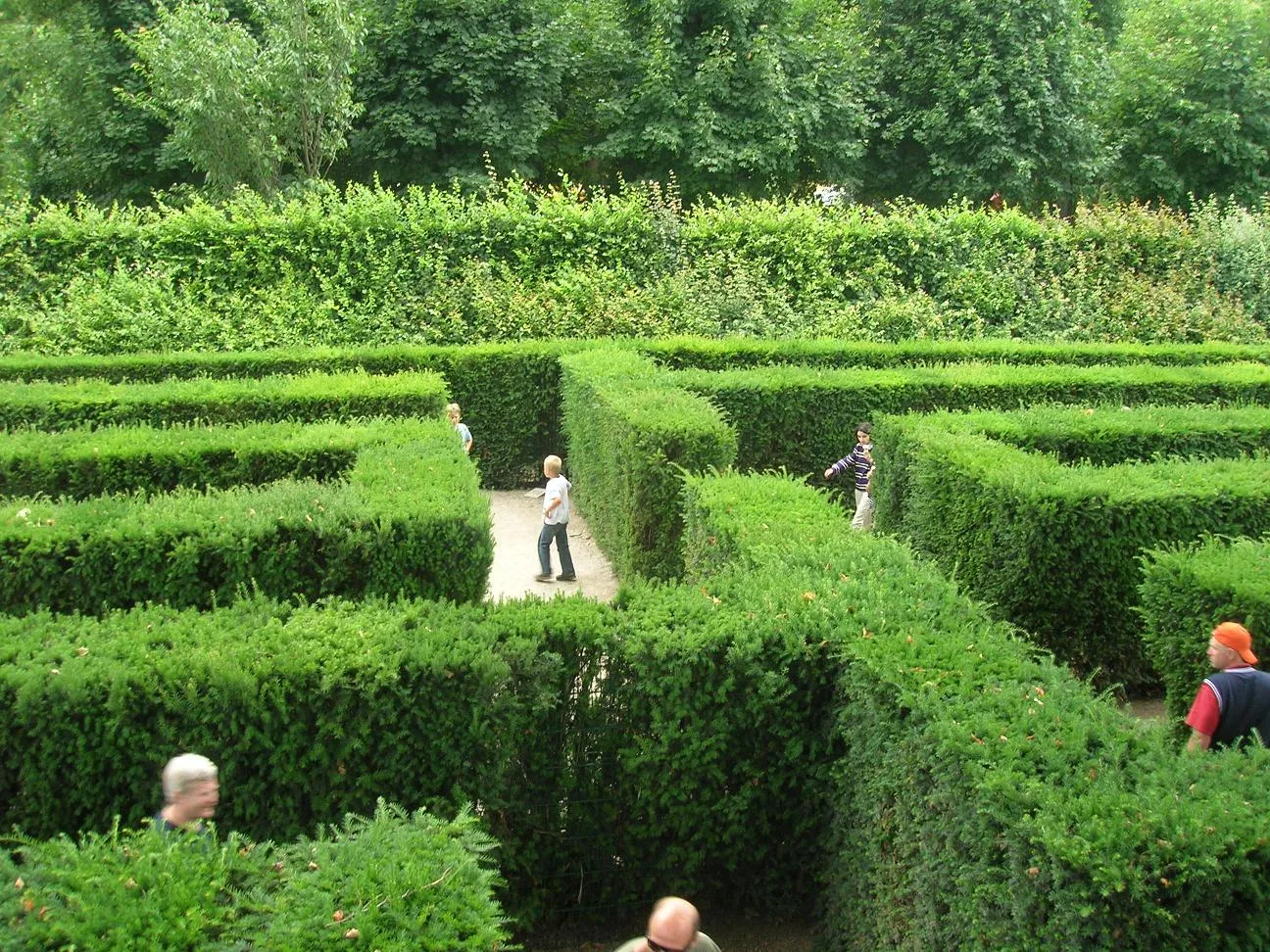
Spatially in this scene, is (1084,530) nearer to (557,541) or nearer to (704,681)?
(704,681)

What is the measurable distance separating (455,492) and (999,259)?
15201 mm

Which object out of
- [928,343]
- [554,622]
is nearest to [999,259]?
[928,343]

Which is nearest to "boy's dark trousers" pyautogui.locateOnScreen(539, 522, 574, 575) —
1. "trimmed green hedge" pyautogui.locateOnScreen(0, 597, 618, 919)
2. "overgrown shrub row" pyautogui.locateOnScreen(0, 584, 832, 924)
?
"overgrown shrub row" pyautogui.locateOnScreen(0, 584, 832, 924)

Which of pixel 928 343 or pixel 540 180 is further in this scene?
pixel 540 180

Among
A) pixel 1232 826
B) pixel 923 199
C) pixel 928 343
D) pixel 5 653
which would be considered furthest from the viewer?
pixel 923 199

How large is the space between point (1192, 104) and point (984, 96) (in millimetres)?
5886

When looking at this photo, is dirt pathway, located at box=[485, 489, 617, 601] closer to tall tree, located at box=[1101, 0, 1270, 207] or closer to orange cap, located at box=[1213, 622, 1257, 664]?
orange cap, located at box=[1213, 622, 1257, 664]

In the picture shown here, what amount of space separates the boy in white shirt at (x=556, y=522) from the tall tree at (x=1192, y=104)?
22728 mm

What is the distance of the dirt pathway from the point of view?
36.8 ft

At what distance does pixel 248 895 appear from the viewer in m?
3.75

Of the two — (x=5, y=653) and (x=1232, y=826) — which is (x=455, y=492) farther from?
(x=1232, y=826)

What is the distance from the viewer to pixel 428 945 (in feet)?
11.6

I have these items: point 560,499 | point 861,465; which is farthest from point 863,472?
point 560,499

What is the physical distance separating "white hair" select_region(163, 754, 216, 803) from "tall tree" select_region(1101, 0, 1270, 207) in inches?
1129
